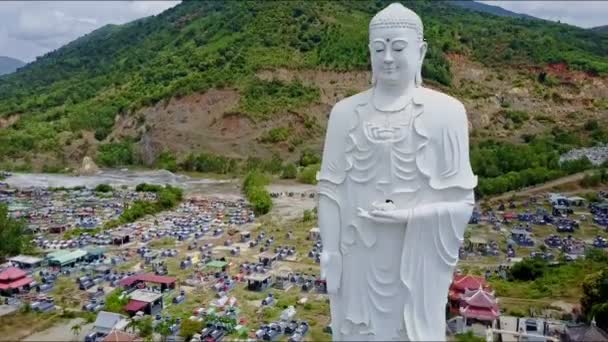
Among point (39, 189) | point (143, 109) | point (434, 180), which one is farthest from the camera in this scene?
point (143, 109)

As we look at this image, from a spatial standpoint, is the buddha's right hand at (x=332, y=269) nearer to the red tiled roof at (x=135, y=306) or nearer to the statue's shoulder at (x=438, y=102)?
the statue's shoulder at (x=438, y=102)

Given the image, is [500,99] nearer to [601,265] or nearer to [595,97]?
[595,97]

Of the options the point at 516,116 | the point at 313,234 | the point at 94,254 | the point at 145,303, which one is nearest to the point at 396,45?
the point at 145,303

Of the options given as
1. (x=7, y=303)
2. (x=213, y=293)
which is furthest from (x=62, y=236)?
(x=213, y=293)

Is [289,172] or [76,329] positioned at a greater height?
[289,172]

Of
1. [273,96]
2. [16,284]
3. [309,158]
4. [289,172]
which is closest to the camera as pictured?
[16,284]

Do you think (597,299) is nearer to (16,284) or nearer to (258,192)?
(16,284)
